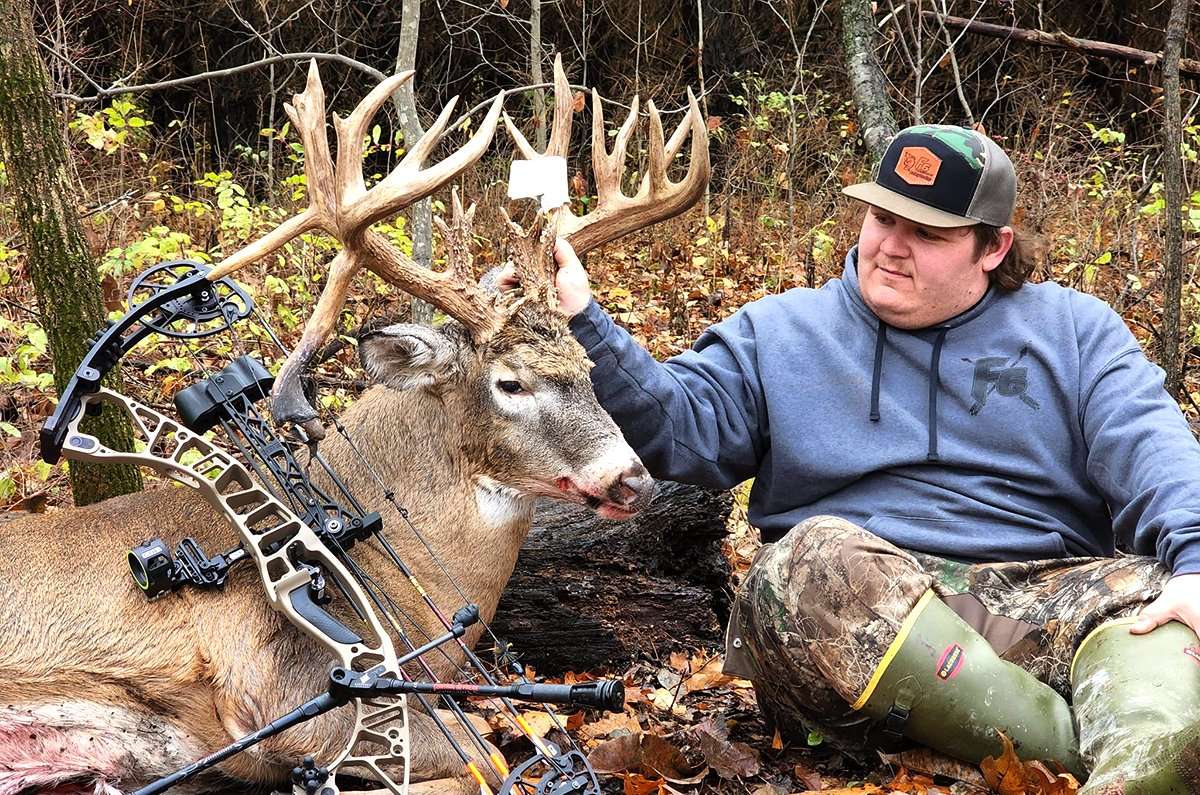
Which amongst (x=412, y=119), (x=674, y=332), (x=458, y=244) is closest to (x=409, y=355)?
→ (x=458, y=244)

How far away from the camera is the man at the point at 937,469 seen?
11.5 ft

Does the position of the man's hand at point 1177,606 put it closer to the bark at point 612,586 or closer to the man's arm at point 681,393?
the man's arm at point 681,393

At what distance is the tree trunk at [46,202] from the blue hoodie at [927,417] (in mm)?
1948

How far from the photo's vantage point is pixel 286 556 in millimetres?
3438

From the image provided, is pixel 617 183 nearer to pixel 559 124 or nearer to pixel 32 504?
pixel 559 124

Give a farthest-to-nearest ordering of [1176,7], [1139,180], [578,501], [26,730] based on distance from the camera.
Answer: [1139,180] → [1176,7] → [578,501] → [26,730]

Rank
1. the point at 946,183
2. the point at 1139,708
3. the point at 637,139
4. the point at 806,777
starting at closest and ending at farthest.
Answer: the point at 1139,708 → the point at 806,777 → the point at 946,183 → the point at 637,139

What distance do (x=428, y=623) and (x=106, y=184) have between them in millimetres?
7265

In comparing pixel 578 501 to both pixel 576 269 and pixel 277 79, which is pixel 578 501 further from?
pixel 277 79

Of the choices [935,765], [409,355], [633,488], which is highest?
[409,355]

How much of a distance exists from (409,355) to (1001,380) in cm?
195

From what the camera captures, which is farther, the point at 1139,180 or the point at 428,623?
the point at 1139,180

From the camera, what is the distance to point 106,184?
999cm

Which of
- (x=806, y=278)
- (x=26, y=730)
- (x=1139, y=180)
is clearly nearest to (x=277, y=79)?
(x=806, y=278)
